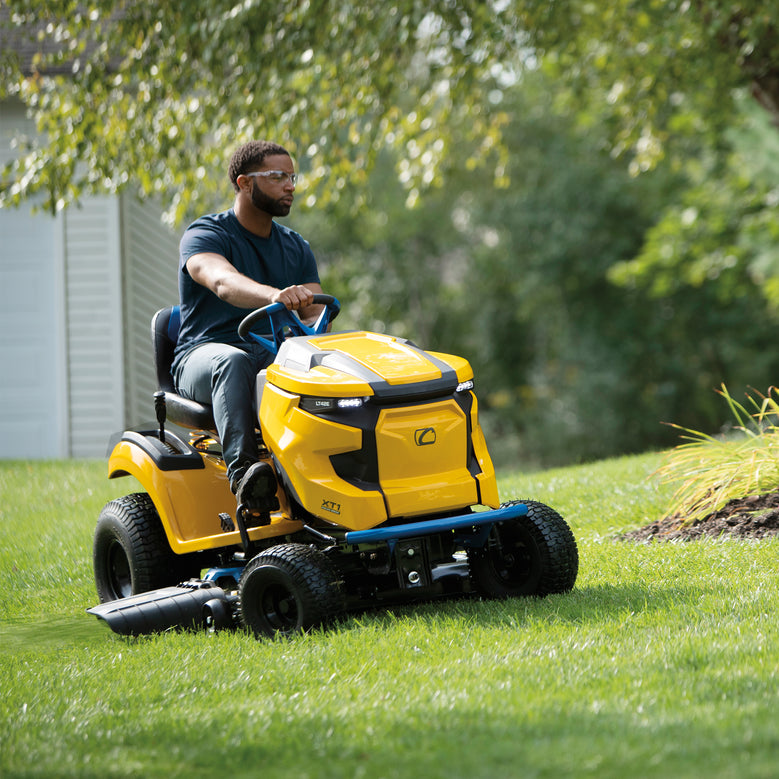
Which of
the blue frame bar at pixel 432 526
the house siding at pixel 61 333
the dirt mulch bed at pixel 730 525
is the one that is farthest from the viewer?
the house siding at pixel 61 333

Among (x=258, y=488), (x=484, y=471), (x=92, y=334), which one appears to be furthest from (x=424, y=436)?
(x=92, y=334)

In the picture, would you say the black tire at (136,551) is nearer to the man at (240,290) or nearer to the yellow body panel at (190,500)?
the yellow body panel at (190,500)

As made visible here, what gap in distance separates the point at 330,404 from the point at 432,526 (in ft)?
1.75

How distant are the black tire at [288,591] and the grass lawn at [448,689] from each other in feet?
0.28

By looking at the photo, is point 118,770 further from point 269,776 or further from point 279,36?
point 279,36

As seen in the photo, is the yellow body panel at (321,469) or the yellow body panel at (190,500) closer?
the yellow body panel at (321,469)

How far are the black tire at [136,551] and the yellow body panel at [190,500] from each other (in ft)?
0.42

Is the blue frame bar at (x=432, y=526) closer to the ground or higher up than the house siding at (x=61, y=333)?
closer to the ground

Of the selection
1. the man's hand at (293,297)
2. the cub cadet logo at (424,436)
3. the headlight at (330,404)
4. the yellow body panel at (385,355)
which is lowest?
the cub cadet logo at (424,436)

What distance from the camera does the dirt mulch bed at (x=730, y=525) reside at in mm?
5156

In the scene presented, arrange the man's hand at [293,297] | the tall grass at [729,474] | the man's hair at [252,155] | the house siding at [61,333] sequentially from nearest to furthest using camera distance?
the man's hand at [293,297] < the man's hair at [252,155] < the tall grass at [729,474] < the house siding at [61,333]

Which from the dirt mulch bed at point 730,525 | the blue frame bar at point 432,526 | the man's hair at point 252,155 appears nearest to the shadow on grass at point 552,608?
the blue frame bar at point 432,526

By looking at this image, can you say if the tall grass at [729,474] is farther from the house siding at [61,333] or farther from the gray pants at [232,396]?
the house siding at [61,333]

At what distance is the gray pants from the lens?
13.4 feet
